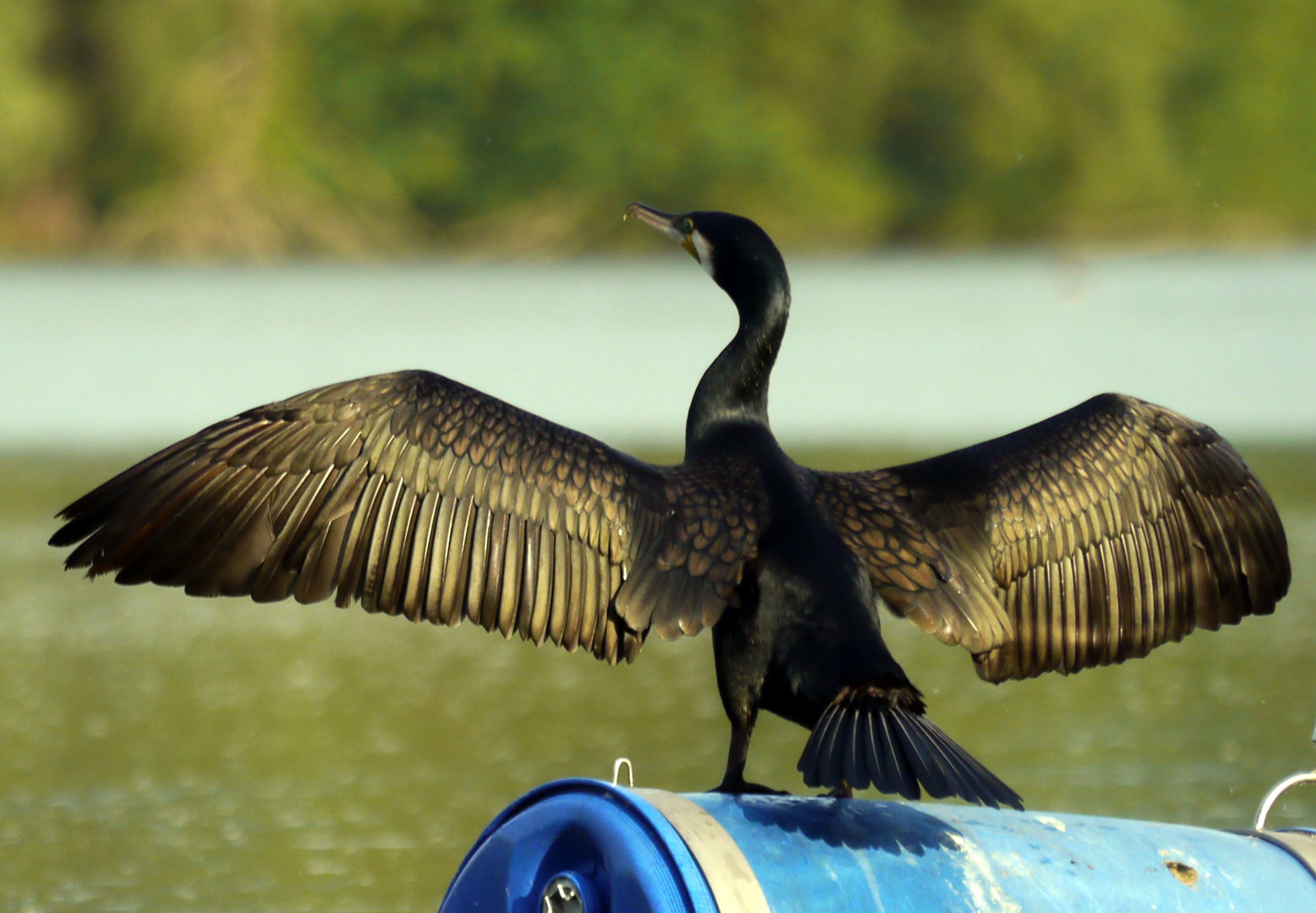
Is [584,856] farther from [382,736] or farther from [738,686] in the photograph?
[382,736]

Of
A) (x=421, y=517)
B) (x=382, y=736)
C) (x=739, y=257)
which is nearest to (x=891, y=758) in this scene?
(x=421, y=517)

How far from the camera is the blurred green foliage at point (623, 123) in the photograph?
30797mm

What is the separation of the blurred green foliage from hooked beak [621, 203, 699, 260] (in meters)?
27.0

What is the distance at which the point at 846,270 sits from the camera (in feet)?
97.6

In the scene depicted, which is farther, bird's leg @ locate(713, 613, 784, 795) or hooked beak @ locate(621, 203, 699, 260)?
hooked beak @ locate(621, 203, 699, 260)

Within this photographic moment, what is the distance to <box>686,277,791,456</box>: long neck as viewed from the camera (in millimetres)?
3803

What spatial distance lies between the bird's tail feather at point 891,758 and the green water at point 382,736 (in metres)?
2.41

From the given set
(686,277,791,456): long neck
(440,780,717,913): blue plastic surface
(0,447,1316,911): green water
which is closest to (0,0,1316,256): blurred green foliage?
(0,447,1316,911): green water

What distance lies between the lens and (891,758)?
9.96 feet

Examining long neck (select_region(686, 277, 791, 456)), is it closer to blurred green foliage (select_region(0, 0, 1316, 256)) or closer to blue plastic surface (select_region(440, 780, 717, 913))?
blue plastic surface (select_region(440, 780, 717, 913))

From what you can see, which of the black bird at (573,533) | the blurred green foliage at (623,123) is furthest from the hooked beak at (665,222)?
the blurred green foliage at (623,123)

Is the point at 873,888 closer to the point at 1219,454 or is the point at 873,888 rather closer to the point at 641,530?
the point at 641,530

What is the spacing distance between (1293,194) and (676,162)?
428 inches

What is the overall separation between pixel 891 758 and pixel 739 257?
116 cm
